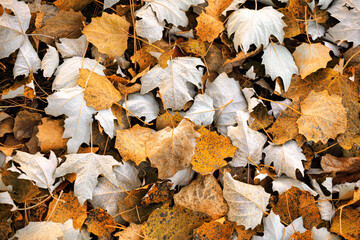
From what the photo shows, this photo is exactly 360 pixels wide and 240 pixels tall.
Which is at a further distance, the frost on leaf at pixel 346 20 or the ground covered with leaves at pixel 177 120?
the frost on leaf at pixel 346 20

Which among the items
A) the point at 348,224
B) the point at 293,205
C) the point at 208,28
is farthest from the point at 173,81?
the point at 348,224

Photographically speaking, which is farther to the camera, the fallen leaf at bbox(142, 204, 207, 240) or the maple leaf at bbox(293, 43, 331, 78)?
the maple leaf at bbox(293, 43, 331, 78)

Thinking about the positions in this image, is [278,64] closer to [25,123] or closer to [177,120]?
[177,120]

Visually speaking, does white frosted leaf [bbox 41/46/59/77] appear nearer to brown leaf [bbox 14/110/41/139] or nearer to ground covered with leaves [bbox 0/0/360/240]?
ground covered with leaves [bbox 0/0/360/240]

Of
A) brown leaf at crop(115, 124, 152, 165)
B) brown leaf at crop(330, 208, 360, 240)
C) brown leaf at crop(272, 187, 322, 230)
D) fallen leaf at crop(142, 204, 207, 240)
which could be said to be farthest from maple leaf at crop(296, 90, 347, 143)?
brown leaf at crop(115, 124, 152, 165)

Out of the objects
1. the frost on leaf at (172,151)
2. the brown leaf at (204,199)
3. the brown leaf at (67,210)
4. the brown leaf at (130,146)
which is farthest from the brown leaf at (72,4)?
the brown leaf at (204,199)

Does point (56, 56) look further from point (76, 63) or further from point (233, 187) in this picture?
point (233, 187)

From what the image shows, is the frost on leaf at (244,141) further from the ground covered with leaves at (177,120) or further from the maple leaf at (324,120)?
the maple leaf at (324,120)
